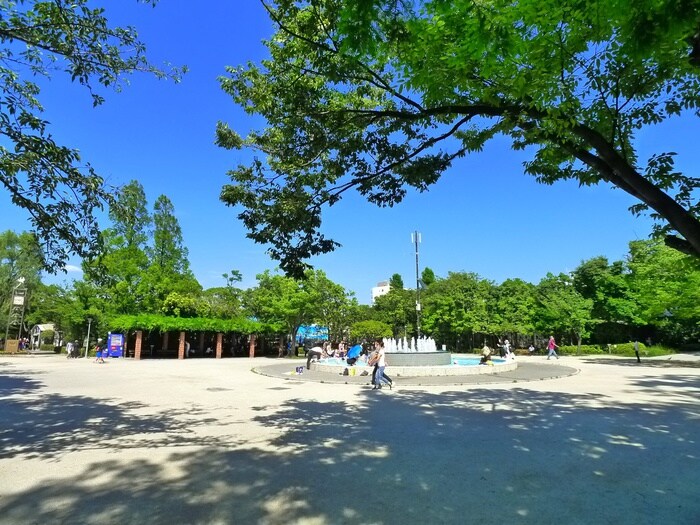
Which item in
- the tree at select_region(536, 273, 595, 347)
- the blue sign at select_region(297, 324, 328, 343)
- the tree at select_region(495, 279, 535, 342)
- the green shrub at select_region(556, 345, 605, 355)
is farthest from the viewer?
the blue sign at select_region(297, 324, 328, 343)

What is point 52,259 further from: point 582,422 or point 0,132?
point 582,422

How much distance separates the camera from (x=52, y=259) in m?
Answer: 7.14

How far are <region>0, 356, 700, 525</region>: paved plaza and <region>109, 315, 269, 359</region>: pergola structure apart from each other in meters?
23.7

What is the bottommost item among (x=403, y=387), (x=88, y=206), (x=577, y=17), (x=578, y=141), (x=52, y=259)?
(x=403, y=387)

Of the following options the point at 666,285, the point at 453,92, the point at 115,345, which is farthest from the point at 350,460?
the point at 115,345

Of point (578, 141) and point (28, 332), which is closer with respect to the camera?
point (578, 141)

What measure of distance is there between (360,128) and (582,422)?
7056 mm

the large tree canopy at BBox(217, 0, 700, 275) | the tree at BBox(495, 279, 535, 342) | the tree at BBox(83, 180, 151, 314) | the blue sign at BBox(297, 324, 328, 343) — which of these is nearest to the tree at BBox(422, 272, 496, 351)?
the tree at BBox(495, 279, 535, 342)

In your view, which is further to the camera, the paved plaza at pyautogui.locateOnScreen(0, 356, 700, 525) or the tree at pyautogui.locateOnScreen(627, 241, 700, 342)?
the tree at pyautogui.locateOnScreen(627, 241, 700, 342)

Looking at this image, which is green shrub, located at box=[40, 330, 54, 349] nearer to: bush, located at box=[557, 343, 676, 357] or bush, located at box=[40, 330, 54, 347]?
bush, located at box=[40, 330, 54, 347]

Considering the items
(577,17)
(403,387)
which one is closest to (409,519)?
(577,17)

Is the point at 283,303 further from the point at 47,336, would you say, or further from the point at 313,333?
the point at 47,336

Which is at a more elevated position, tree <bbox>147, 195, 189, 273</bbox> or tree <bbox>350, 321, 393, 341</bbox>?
tree <bbox>147, 195, 189, 273</bbox>

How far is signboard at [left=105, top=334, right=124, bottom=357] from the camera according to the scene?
36.0m
